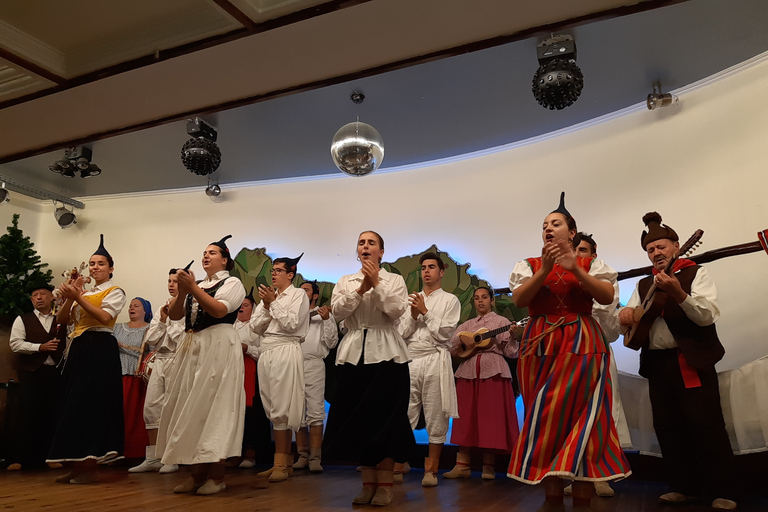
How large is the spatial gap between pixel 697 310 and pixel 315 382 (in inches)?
133

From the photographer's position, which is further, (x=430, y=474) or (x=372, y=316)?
(x=430, y=474)

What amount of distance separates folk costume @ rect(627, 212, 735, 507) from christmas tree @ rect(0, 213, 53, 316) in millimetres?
5995

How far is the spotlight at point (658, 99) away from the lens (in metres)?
4.96

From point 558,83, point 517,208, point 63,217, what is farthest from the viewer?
point 63,217

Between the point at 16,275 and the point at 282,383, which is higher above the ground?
the point at 16,275

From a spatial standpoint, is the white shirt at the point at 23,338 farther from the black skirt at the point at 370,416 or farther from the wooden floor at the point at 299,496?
the black skirt at the point at 370,416

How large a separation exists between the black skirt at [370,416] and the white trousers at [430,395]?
1.18m

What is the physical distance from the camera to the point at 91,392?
13.4 feet

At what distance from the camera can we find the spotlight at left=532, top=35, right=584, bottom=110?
13.1 feet

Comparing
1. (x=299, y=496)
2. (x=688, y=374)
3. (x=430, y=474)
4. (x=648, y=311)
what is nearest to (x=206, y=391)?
(x=299, y=496)

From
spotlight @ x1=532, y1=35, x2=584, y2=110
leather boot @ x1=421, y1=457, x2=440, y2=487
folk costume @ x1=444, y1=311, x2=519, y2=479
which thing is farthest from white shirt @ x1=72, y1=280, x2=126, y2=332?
spotlight @ x1=532, y1=35, x2=584, y2=110

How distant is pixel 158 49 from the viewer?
3941mm

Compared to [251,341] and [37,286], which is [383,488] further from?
[37,286]

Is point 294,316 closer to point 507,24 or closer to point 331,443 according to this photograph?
point 331,443
